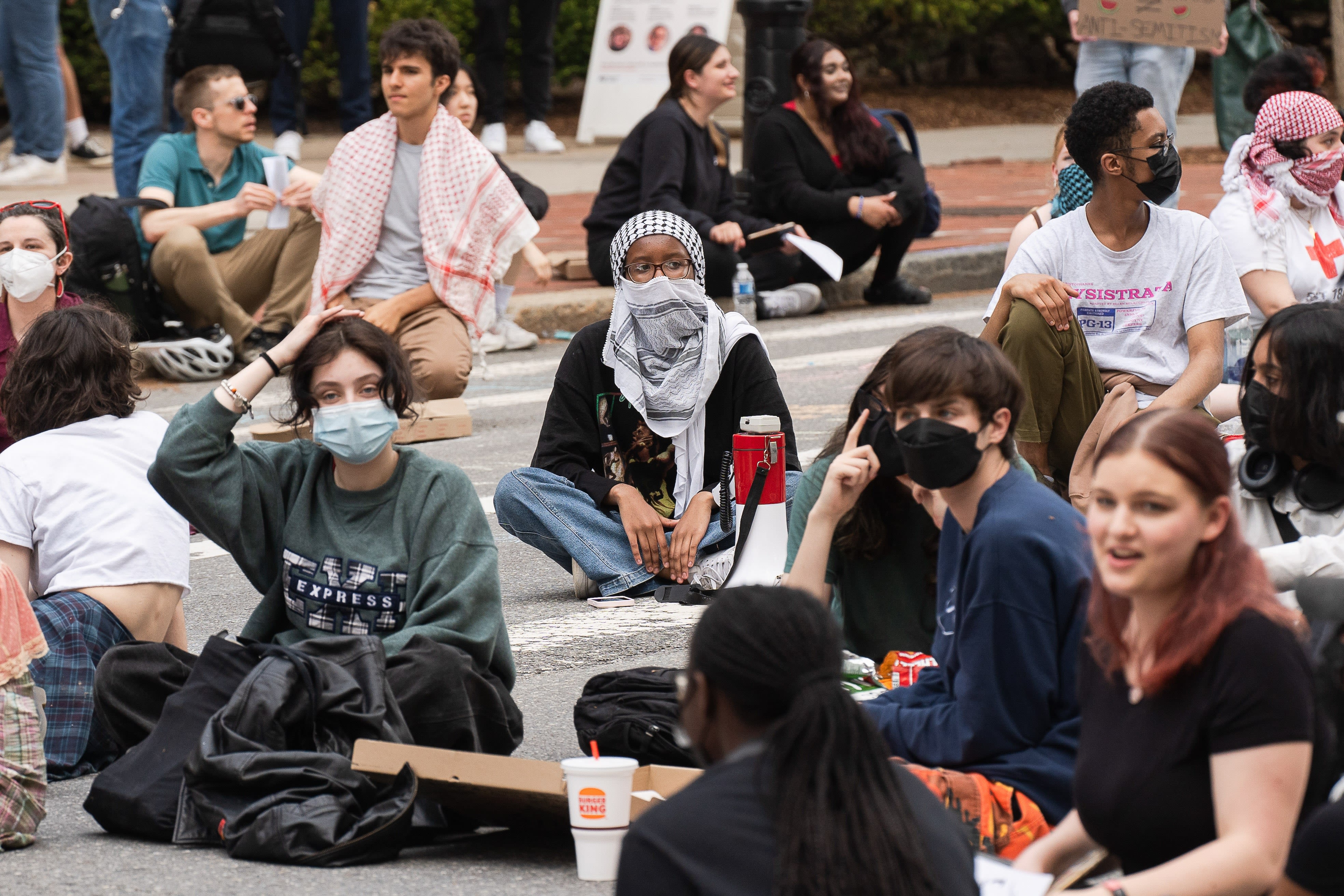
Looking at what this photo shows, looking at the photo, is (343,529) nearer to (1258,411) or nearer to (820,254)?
(1258,411)

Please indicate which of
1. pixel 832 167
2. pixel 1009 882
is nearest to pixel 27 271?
pixel 1009 882

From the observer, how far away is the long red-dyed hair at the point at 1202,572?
257cm

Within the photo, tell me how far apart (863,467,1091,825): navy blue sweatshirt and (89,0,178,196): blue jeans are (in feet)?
27.2

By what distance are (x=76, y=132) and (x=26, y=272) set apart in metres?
9.51

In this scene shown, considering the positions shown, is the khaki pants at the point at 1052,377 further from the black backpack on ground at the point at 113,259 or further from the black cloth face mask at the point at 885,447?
the black backpack on ground at the point at 113,259

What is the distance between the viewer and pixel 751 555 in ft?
16.3

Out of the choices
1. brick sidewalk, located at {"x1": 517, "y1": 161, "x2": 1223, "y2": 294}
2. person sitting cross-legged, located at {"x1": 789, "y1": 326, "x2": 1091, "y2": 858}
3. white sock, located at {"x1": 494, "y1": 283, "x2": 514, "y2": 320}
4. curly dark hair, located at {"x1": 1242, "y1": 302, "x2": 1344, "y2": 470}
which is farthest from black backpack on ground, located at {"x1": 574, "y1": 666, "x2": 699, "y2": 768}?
brick sidewalk, located at {"x1": 517, "y1": 161, "x2": 1223, "y2": 294}

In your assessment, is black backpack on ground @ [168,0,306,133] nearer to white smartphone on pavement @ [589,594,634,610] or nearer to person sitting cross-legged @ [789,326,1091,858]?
white smartphone on pavement @ [589,594,634,610]

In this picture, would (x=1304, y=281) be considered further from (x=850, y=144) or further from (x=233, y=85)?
(x=233, y=85)

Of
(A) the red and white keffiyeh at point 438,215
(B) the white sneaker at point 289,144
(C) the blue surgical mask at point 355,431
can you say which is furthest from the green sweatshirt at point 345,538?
(B) the white sneaker at point 289,144

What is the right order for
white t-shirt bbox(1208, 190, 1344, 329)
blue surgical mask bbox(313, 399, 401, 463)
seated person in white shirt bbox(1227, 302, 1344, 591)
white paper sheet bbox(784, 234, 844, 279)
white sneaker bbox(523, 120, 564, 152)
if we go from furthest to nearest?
1. white sneaker bbox(523, 120, 564, 152)
2. white paper sheet bbox(784, 234, 844, 279)
3. white t-shirt bbox(1208, 190, 1344, 329)
4. blue surgical mask bbox(313, 399, 401, 463)
5. seated person in white shirt bbox(1227, 302, 1344, 591)

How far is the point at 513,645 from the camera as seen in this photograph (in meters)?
5.21

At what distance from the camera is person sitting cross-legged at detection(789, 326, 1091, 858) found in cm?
318

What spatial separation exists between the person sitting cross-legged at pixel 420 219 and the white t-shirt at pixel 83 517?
369 cm
